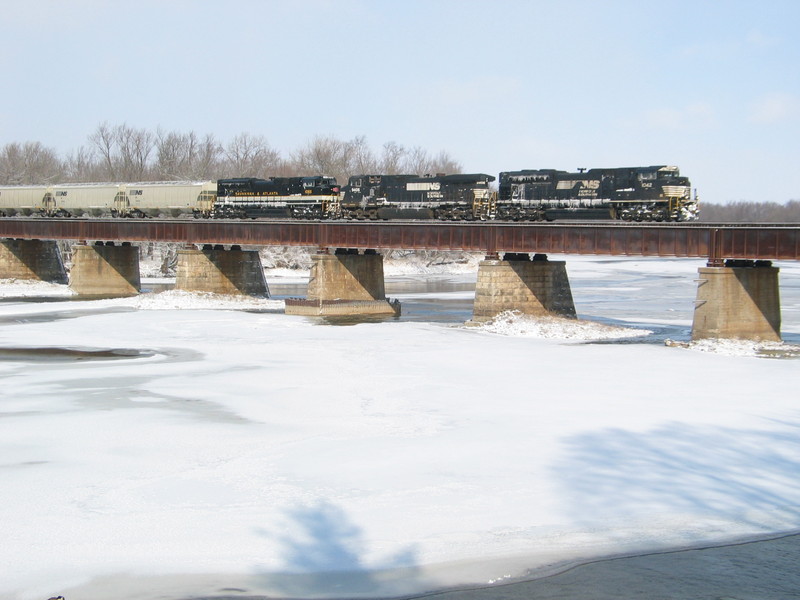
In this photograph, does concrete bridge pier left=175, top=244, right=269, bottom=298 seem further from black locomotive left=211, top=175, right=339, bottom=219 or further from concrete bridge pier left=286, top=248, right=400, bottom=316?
concrete bridge pier left=286, top=248, right=400, bottom=316

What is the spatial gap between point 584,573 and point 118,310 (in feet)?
138

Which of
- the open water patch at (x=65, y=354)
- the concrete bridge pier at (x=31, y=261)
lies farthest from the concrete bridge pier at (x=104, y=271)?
the open water patch at (x=65, y=354)

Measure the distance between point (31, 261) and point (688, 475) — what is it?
6585cm

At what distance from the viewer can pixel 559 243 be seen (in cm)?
4309

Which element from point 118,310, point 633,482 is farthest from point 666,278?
point 633,482

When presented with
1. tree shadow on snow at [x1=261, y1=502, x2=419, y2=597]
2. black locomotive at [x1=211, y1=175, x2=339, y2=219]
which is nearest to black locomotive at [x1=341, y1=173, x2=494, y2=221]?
black locomotive at [x1=211, y1=175, x2=339, y2=219]

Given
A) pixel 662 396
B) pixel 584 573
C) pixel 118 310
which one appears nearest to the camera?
pixel 584 573

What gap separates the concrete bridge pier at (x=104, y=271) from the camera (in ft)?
212

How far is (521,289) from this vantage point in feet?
146

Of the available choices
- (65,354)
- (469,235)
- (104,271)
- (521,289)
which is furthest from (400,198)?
(65,354)

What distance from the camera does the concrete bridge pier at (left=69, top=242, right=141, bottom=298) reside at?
64.5 metres

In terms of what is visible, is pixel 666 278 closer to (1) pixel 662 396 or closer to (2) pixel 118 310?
(2) pixel 118 310

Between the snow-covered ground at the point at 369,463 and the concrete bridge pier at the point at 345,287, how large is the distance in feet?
53.6

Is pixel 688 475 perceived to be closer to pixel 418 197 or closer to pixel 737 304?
pixel 737 304
